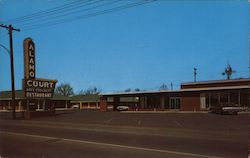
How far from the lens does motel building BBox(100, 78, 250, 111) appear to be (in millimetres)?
40500

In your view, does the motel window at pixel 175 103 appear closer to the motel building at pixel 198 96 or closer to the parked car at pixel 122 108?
the motel building at pixel 198 96

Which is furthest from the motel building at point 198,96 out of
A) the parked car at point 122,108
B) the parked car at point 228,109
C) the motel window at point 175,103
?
the parked car at point 228,109

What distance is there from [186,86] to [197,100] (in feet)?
18.7

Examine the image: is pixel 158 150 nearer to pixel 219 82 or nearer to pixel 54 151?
pixel 54 151

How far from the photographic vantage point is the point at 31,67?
120ft

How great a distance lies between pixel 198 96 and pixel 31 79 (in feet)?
72.3

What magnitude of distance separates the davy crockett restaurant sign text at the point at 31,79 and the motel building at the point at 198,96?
18676 millimetres

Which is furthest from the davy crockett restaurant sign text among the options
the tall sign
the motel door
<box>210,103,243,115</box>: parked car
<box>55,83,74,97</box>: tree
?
<box>55,83,74,97</box>: tree

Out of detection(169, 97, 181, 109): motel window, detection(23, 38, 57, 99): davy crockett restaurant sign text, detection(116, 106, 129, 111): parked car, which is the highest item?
detection(23, 38, 57, 99): davy crockett restaurant sign text

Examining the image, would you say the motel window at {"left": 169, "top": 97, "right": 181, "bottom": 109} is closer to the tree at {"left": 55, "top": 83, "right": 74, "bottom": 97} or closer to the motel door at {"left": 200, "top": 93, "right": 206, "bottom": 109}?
the motel door at {"left": 200, "top": 93, "right": 206, "bottom": 109}

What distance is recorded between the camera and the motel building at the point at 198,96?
1594 inches

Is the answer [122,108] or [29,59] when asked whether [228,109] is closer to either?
[29,59]

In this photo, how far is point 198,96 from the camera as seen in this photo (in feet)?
145

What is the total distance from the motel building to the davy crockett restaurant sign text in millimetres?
18676
